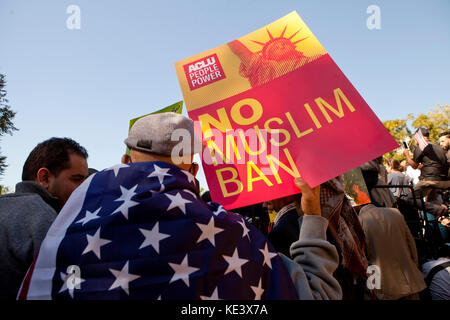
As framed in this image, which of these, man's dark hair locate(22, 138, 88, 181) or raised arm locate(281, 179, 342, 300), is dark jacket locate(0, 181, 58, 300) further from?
raised arm locate(281, 179, 342, 300)

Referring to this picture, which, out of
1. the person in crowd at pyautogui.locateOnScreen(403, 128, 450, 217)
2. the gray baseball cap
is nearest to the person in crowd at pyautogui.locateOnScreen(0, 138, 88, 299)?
the gray baseball cap

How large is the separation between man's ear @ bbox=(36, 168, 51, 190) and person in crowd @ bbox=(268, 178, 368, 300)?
1.45 meters

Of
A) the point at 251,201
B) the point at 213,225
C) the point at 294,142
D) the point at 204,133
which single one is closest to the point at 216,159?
the point at 204,133

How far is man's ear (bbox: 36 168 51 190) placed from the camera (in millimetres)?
1931

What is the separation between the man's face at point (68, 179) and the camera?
1966 mm

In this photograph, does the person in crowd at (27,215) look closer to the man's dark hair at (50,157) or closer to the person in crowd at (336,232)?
the man's dark hair at (50,157)

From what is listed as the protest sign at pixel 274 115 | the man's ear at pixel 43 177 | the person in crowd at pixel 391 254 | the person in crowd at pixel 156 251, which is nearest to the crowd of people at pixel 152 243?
the person in crowd at pixel 156 251

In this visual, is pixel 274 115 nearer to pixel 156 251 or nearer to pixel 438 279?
pixel 156 251

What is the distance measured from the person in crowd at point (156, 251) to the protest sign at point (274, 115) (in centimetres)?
36

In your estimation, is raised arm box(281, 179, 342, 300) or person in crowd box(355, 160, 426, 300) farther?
person in crowd box(355, 160, 426, 300)

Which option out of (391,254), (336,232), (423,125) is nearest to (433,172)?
(391,254)

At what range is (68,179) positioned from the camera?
79.7 inches

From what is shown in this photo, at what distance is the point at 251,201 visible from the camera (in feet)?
4.67
